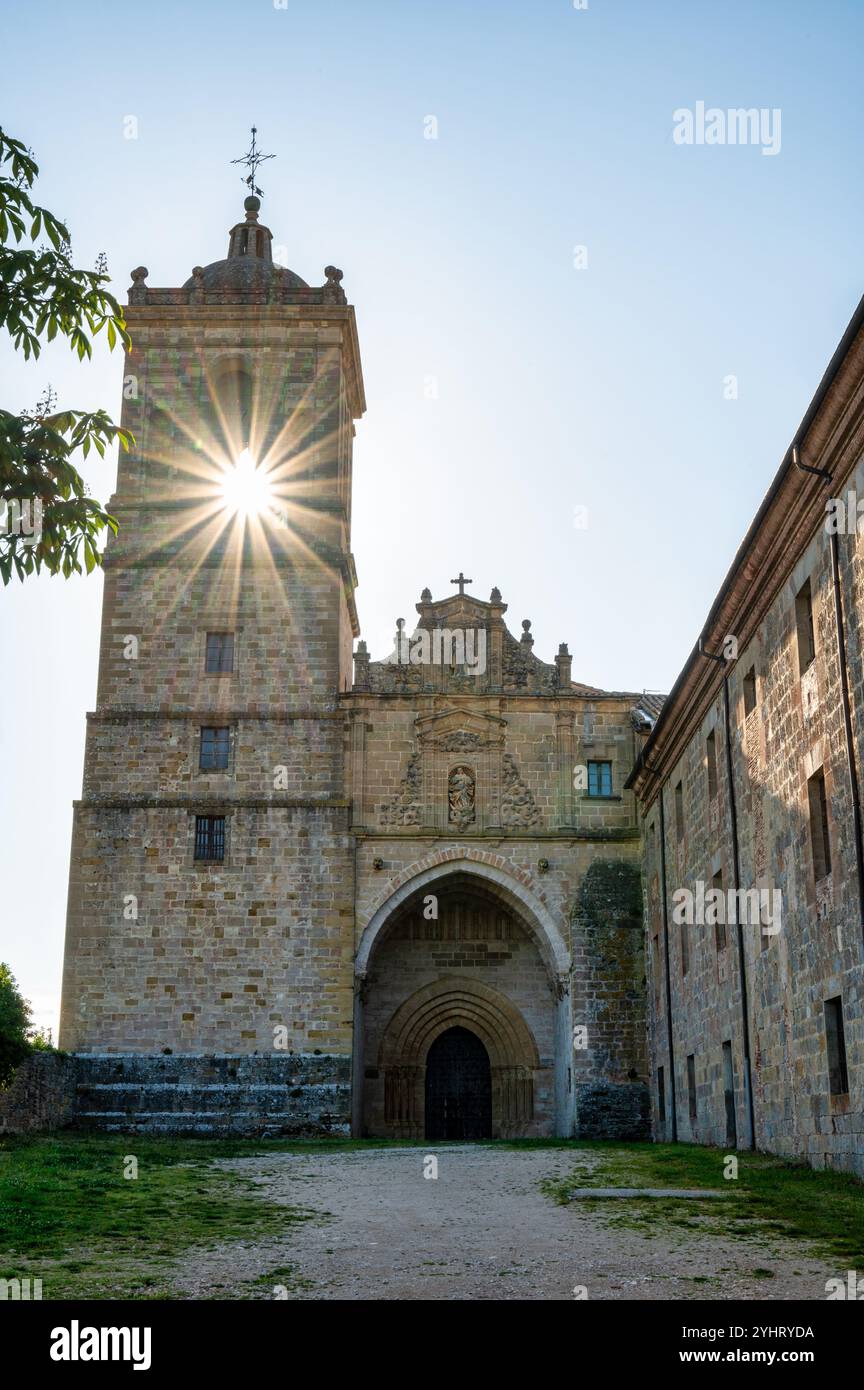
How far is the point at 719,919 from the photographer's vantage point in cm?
2092

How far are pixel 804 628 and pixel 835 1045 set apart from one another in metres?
4.57

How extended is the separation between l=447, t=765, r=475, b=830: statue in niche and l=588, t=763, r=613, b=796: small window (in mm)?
2473

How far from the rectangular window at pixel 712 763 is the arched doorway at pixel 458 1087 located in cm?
1142

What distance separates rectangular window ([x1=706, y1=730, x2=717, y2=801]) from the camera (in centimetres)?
2172

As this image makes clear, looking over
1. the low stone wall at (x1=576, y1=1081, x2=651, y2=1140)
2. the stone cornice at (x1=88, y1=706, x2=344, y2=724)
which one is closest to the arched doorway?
the low stone wall at (x1=576, y1=1081, x2=651, y2=1140)

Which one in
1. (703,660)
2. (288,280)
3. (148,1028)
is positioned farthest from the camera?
(288,280)

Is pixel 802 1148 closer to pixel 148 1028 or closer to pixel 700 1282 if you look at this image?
pixel 700 1282

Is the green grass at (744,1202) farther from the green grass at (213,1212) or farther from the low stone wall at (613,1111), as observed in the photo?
the low stone wall at (613,1111)

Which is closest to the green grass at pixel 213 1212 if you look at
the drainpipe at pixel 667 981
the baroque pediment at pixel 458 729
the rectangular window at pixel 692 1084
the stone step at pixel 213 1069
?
the rectangular window at pixel 692 1084

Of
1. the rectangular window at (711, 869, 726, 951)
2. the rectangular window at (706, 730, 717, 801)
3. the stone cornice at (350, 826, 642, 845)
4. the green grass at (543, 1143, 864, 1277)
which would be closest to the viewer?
the green grass at (543, 1143, 864, 1277)

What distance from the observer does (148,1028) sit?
27656 millimetres

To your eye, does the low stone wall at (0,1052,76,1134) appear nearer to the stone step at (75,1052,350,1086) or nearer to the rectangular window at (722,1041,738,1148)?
the stone step at (75,1052,350,1086)

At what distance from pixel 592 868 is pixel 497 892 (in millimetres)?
2000
